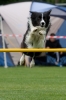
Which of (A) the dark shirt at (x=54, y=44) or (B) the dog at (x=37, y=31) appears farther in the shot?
(A) the dark shirt at (x=54, y=44)

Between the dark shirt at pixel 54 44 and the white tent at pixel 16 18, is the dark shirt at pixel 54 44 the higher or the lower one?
the lower one

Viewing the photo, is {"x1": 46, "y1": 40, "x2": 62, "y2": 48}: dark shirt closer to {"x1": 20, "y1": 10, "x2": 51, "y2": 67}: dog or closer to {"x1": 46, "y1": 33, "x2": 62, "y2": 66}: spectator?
{"x1": 46, "y1": 33, "x2": 62, "y2": 66}: spectator

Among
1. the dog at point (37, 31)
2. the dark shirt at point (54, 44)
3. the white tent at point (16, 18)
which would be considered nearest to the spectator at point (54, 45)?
the dark shirt at point (54, 44)

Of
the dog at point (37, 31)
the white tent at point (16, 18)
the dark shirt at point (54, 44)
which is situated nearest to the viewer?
the dog at point (37, 31)

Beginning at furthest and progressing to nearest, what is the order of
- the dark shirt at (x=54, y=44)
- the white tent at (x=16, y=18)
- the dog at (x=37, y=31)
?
the dark shirt at (x=54, y=44) < the white tent at (x=16, y=18) < the dog at (x=37, y=31)

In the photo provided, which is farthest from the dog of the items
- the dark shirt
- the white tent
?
the dark shirt

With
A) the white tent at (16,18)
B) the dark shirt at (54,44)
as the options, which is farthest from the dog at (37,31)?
the dark shirt at (54,44)

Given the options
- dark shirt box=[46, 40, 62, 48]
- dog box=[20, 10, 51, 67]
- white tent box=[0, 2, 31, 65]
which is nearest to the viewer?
dog box=[20, 10, 51, 67]

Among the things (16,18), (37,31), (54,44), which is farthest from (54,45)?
(37,31)

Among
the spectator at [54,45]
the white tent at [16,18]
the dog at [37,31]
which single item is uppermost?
the dog at [37,31]

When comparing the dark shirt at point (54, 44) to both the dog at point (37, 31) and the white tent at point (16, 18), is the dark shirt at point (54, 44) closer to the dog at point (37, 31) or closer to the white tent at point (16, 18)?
the white tent at point (16, 18)

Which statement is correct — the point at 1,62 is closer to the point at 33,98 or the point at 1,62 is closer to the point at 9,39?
the point at 9,39

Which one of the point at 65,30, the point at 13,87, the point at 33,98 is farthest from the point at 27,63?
the point at 33,98

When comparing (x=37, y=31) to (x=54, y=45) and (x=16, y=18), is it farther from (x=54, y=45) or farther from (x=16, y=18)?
(x=54, y=45)
